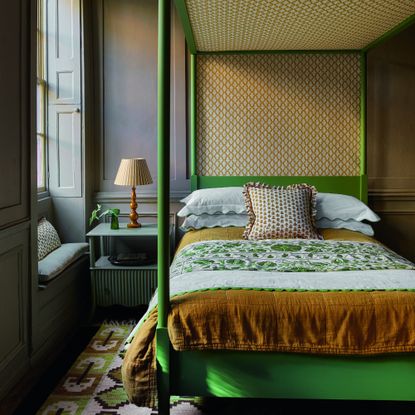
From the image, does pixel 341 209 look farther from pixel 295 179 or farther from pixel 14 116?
pixel 14 116

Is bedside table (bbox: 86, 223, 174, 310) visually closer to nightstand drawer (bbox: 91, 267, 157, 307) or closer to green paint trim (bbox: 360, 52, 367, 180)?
nightstand drawer (bbox: 91, 267, 157, 307)

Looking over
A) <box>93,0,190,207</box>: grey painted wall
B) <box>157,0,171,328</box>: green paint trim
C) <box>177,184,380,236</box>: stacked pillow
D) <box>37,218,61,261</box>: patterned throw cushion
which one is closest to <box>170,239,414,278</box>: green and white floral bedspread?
<box>157,0,171,328</box>: green paint trim

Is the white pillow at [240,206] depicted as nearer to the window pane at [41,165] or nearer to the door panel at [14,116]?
the window pane at [41,165]

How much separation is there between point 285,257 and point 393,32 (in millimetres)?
1928

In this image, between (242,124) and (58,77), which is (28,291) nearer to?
(58,77)

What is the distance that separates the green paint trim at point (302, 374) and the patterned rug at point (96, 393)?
0.47 metres

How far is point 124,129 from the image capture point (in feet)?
14.5

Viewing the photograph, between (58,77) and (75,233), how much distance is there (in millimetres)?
1232

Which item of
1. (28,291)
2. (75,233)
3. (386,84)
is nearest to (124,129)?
(75,233)

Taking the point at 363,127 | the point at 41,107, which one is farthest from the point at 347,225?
the point at 41,107

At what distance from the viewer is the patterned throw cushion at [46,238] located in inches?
140

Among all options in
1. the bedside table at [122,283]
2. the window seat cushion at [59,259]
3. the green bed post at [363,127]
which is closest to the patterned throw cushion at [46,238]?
the window seat cushion at [59,259]

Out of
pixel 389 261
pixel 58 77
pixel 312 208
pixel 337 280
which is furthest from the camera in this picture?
pixel 58 77

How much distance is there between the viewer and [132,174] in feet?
13.0
